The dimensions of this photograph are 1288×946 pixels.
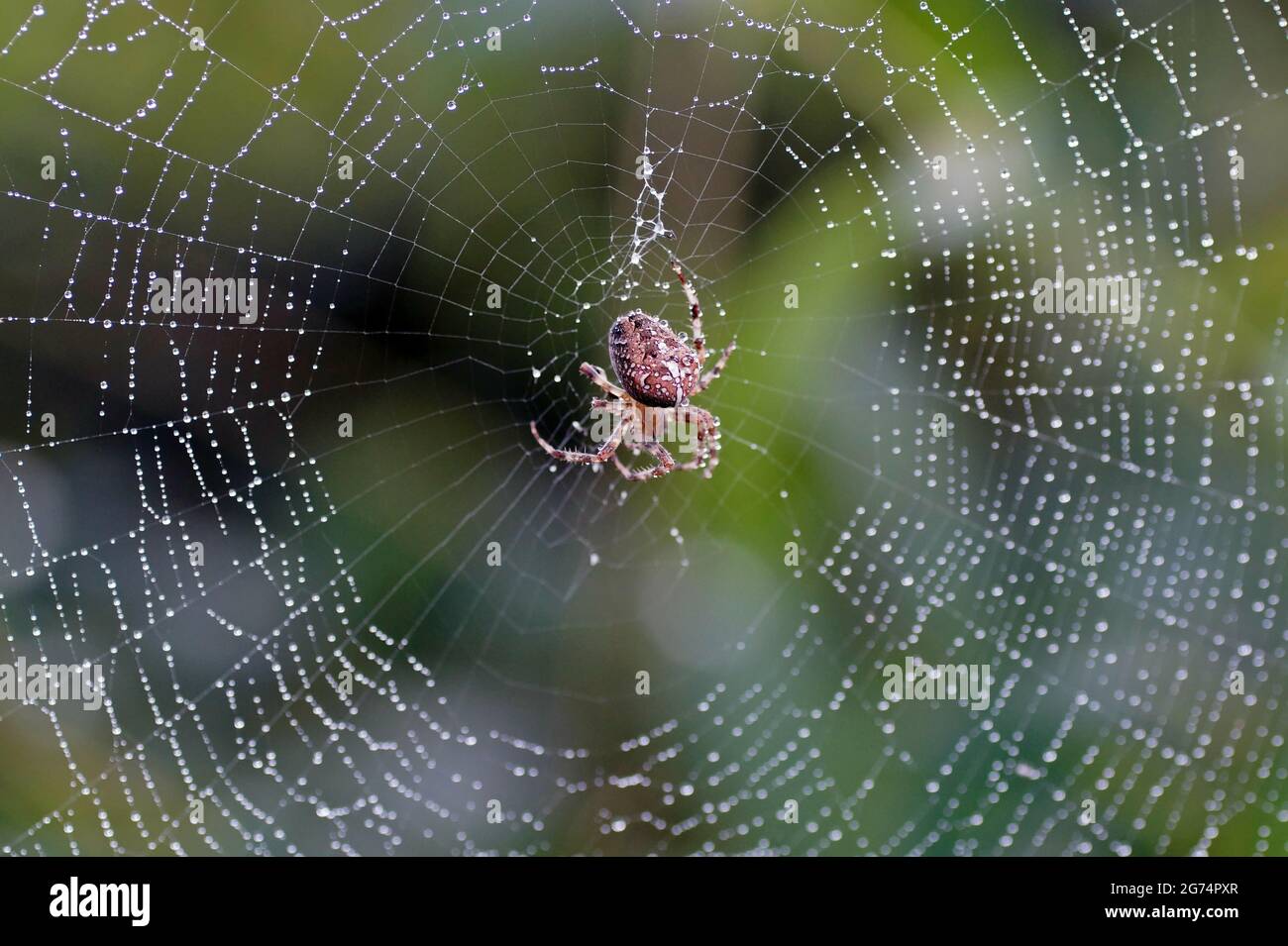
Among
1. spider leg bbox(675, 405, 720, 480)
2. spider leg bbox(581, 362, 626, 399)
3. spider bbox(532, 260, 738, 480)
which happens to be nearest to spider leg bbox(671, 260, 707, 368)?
spider bbox(532, 260, 738, 480)

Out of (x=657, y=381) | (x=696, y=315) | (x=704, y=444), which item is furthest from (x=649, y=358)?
(x=704, y=444)

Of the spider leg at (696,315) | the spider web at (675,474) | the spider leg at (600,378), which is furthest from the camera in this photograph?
the spider leg at (600,378)

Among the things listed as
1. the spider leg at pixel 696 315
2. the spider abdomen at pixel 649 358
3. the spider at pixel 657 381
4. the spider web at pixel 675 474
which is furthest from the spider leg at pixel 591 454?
the spider leg at pixel 696 315

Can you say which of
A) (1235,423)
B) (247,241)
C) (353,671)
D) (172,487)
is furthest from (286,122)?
(1235,423)

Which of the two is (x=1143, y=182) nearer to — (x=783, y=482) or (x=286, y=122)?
(x=783, y=482)

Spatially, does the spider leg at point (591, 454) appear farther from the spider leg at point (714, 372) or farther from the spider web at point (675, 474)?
the spider leg at point (714, 372)

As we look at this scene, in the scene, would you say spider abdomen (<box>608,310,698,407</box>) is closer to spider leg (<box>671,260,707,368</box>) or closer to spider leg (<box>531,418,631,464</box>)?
spider leg (<box>671,260,707,368</box>)
